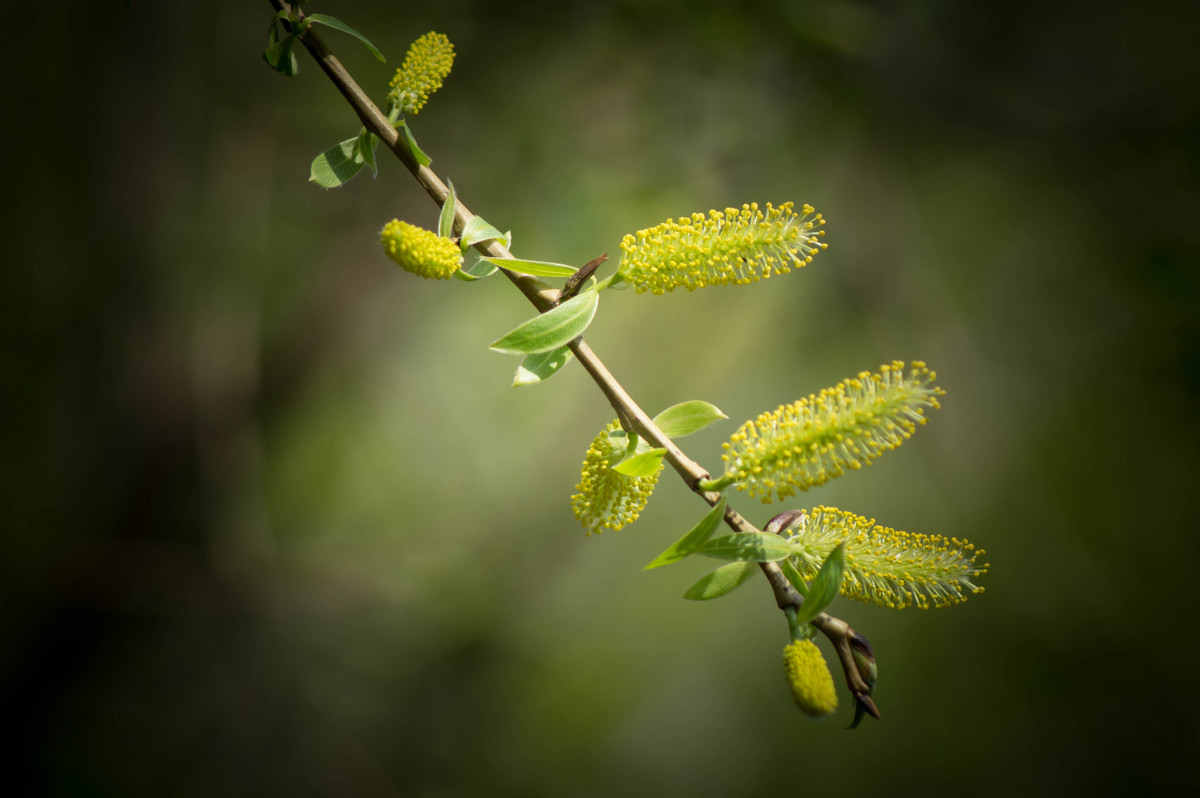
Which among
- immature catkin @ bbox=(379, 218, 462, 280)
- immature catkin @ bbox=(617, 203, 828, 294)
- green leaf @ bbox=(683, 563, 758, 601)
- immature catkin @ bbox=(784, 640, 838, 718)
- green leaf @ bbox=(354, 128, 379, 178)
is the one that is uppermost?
green leaf @ bbox=(354, 128, 379, 178)

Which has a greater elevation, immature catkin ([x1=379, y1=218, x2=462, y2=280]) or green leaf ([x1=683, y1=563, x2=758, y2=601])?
immature catkin ([x1=379, y1=218, x2=462, y2=280])

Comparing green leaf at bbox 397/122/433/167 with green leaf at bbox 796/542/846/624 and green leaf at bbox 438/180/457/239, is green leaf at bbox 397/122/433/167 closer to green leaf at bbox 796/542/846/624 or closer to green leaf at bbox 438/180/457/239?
green leaf at bbox 438/180/457/239

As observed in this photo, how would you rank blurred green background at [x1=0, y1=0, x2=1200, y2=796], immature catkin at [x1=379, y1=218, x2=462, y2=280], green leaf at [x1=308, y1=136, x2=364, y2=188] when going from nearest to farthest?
immature catkin at [x1=379, y1=218, x2=462, y2=280] < green leaf at [x1=308, y1=136, x2=364, y2=188] < blurred green background at [x1=0, y1=0, x2=1200, y2=796]

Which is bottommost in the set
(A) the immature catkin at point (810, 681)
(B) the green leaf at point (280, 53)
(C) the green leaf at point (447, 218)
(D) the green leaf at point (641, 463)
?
(A) the immature catkin at point (810, 681)

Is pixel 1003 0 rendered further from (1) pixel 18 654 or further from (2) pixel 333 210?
(1) pixel 18 654

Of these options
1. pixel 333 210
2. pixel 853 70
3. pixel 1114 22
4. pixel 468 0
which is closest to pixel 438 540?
pixel 333 210

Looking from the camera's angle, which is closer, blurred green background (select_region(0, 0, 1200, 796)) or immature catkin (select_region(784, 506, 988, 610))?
immature catkin (select_region(784, 506, 988, 610))

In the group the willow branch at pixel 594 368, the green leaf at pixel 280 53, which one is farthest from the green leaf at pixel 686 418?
the green leaf at pixel 280 53

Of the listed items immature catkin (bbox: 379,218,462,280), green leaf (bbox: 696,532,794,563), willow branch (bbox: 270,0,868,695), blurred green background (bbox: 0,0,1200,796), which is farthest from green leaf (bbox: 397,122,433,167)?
blurred green background (bbox: 0,0,1200,796)

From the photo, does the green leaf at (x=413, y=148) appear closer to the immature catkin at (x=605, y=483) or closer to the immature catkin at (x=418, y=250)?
the immature catkin at (x=418, y=250)
